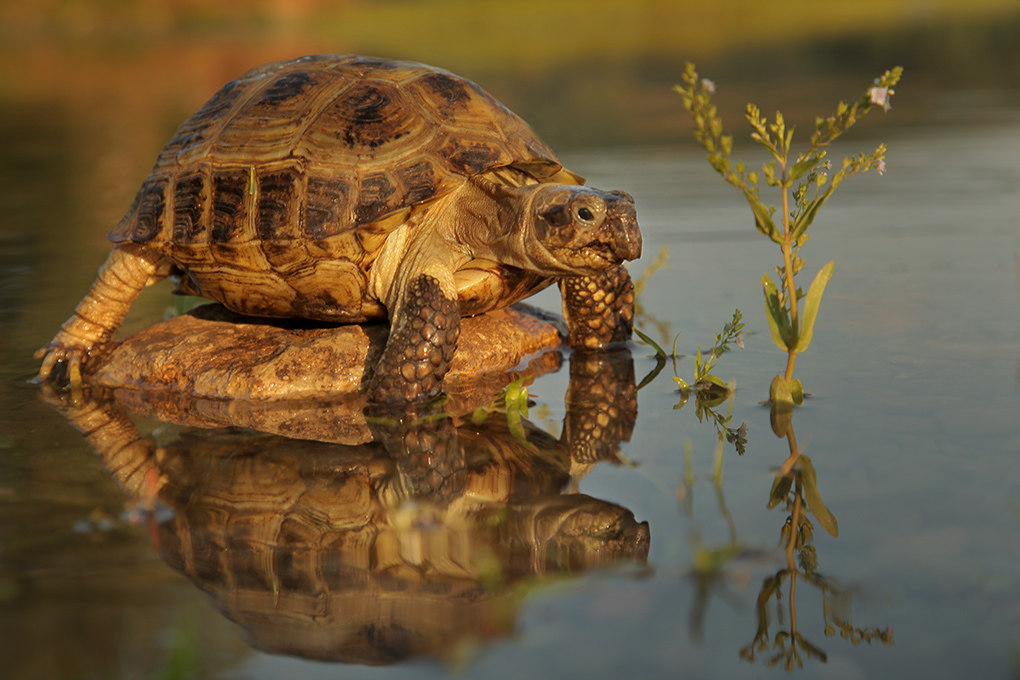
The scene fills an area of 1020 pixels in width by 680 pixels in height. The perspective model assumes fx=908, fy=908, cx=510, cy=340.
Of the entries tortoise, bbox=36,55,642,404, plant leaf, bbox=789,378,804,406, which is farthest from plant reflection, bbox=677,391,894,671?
tortoise, bbox=36,55,642,404

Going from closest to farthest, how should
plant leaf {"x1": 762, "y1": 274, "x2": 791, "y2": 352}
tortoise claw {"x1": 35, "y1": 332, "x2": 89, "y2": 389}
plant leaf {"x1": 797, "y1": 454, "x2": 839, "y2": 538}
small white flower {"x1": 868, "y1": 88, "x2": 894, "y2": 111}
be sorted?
plant leaf {"x1": 797, "y1": 454, "x2": 839, "y2": 538} < small white flower {"x1": 868, "y1": 88, "x2": 894, "y2": 111} < plant leaf {"x1": 762, "y1": 274, "x2": 791, "y2": 352} < tortoise claw {"x1": 35, "y1": 332, "x2": 89, "y2": 389}

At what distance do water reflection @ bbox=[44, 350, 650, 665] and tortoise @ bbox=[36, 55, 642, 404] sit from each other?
0.65 m

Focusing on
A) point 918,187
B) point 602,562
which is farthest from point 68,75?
point 602,562

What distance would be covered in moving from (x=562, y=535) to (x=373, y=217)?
1.99 m

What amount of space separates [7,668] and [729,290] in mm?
4631

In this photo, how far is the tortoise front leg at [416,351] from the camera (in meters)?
3.99

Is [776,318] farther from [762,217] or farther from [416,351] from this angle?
[416,351]

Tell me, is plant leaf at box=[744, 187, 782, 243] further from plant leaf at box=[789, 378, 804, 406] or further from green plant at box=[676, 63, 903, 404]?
plant leaf at box=[789, 378, 804, 406]

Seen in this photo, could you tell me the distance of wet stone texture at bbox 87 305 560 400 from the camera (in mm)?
4211

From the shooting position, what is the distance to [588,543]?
8.46ft

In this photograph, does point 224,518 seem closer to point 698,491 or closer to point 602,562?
point 602,562

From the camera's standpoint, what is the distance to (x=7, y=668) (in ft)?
6.88

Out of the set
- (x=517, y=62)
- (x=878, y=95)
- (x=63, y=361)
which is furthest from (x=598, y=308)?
(x=517, y=62)

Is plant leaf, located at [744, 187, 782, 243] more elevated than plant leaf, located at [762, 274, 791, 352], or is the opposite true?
plant leaf, located at [744, 187, 782, 243]
